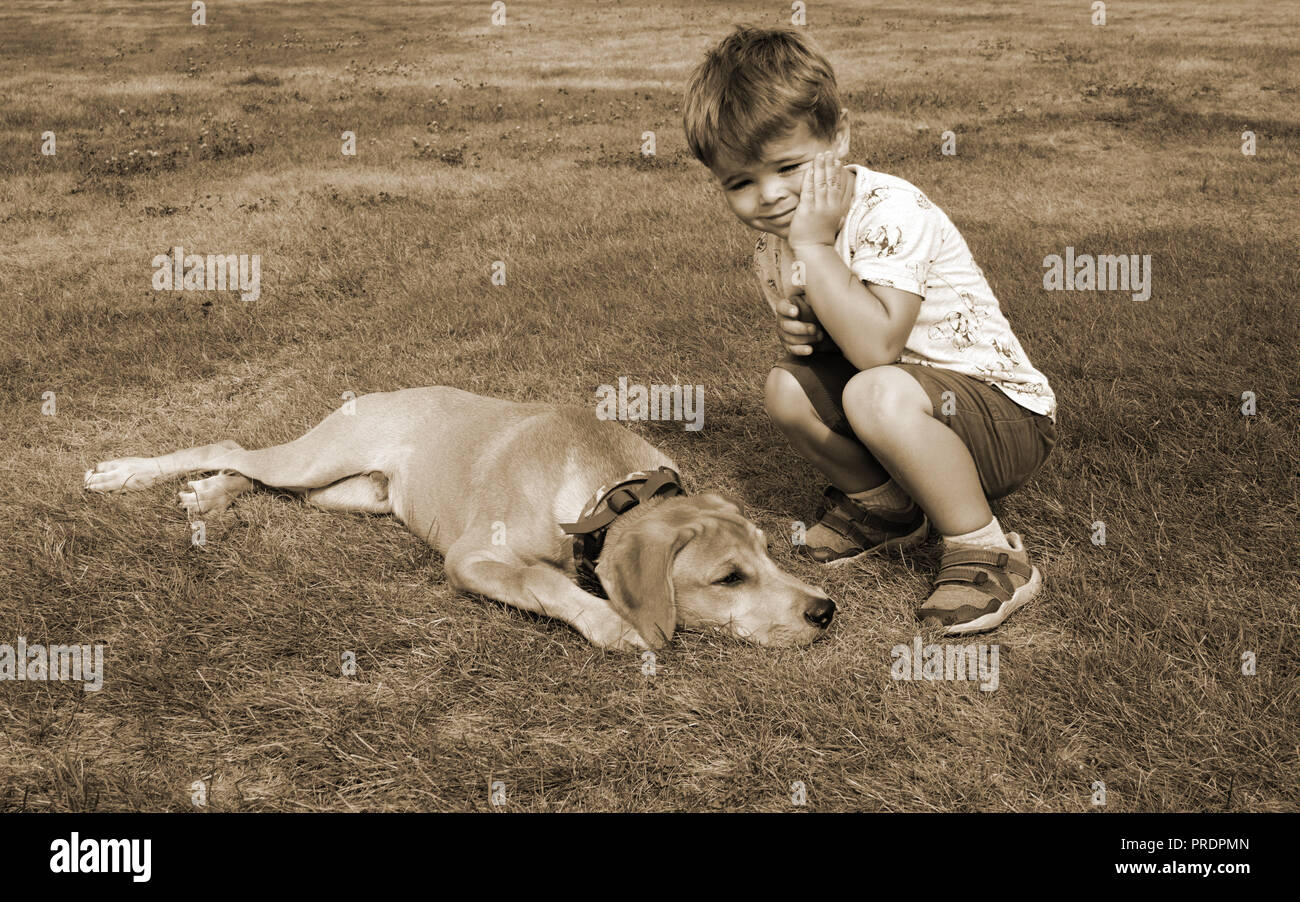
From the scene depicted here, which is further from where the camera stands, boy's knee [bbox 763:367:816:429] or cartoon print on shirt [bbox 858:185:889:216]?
boy's knee [bbox 763:367:816:429]

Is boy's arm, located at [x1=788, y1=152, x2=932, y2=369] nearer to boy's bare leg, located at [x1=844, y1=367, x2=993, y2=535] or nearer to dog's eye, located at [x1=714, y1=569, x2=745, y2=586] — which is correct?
boy's bare leg, located at [x1=844, y1=367, x2=993, y2=535]

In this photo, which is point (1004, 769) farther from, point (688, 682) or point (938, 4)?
point (938, 4)

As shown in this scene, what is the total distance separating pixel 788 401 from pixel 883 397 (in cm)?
65

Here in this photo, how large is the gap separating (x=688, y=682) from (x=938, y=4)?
3939cm

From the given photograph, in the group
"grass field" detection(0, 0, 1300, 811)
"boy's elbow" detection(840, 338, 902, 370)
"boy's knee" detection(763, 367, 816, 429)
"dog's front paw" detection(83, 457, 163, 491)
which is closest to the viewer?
"grass field" detection(0, 0, 1300, 811)

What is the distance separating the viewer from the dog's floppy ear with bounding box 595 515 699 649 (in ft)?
11.7

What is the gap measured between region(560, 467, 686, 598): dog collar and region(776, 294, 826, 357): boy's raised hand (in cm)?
77

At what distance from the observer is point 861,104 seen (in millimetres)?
17719

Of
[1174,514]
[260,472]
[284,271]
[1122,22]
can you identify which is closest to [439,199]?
[284,271]

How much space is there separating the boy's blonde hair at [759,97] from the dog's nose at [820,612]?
1.74 m

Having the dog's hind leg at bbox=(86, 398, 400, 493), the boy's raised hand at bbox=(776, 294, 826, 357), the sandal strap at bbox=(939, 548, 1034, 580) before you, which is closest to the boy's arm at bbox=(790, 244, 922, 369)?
the boy's raised hand at bbox=(776, 294, 826, 357)

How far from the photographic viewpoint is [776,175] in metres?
3.80

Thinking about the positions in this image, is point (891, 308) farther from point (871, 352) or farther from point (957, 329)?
point (957, 329)

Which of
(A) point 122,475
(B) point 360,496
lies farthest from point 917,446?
(A) point 122,475
